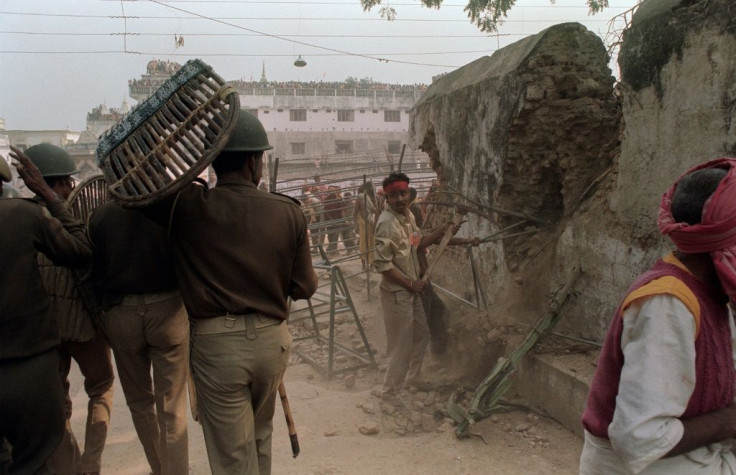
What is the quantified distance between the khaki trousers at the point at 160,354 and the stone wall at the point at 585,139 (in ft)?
9.39

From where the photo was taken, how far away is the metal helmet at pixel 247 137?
2.35m

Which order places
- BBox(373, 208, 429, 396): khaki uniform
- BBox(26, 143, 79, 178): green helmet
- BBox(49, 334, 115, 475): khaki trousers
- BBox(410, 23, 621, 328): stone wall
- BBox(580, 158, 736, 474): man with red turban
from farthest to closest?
1. BBox(373, 208, 429, 396): khaki uniform
2. BBox(410, 23, 621, 328): stone wall
3. BBox(49, 334, 115, 475): khaki trousers
4. BBox(26, 143, 79, 178): green helmet
5. BBox(580, 158, 736, 474): man with red turban

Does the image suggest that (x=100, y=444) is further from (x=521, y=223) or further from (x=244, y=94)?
(x=244, y=94)

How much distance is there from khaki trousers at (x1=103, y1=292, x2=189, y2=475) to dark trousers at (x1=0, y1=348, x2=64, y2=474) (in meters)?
0.45

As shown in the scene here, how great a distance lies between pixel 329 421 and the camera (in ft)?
14.6

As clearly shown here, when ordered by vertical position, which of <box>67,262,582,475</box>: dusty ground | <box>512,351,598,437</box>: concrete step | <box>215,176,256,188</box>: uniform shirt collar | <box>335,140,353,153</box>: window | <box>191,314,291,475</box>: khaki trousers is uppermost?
<box>335,140,353,153</box>: window

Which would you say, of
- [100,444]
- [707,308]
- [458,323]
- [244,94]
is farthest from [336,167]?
[707,308]

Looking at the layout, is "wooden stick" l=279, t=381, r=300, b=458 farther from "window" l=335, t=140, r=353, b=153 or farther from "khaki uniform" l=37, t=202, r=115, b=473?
"window" l=335, t=140, r=353, b=153

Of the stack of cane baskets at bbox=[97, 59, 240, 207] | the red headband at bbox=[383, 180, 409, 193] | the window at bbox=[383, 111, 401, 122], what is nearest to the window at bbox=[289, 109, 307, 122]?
the window at bbox=[383, 111, 401, 122]

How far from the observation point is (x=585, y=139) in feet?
14.9

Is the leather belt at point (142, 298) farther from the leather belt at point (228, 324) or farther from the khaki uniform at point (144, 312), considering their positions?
the leather belt at point (228, 324)

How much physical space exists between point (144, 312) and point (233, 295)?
1000 millimetres

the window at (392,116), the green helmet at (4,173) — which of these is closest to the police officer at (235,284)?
the green helmet at (4,173)

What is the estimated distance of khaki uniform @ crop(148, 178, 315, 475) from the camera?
7.43ft
